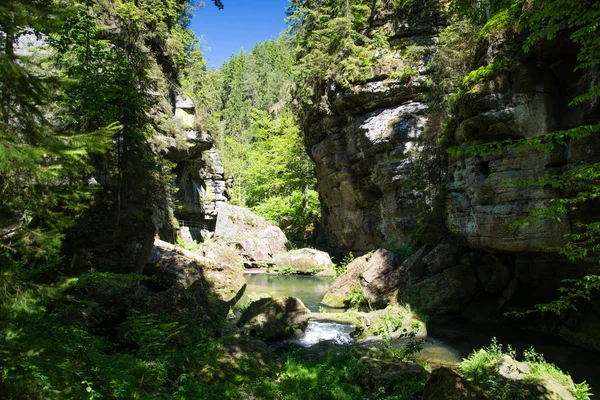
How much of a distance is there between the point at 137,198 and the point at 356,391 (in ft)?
31.0

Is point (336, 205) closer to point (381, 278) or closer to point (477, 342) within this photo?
point (381, 278)

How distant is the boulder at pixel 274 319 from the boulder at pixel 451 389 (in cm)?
695

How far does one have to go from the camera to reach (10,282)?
362 cm

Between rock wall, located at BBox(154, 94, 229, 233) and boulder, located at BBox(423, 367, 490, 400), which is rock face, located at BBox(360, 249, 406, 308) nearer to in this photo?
boulder, located at BBox(423, 367, 490, 400)

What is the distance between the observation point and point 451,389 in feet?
17.3

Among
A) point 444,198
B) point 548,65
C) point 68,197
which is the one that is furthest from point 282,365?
point 548,65

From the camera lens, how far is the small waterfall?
11.8 metres

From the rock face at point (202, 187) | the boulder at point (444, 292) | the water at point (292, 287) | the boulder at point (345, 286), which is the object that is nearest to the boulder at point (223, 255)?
the water at point (292, 287)

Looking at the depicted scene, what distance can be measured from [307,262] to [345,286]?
35.2ft

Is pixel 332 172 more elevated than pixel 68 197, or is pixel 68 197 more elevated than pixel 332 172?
pixel 332 172

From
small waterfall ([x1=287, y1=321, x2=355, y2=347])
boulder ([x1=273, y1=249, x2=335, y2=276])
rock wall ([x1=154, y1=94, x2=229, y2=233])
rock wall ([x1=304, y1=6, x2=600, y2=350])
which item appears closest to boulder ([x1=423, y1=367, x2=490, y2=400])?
rock wall ([x1=304, y1=6, x2=600, y2=350])

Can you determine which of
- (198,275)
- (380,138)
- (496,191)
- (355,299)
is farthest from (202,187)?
(496,191)

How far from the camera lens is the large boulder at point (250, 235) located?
31016 millimetres

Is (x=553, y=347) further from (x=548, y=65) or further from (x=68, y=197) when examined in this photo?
(x=68, y=197)
